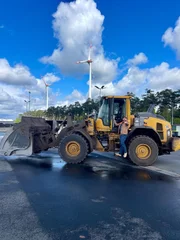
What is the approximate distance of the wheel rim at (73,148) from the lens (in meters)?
8.51

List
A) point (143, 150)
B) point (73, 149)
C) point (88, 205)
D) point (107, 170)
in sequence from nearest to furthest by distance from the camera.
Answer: point (88, 205) → point (107, 170) → point (143, 150) → point (73, 149)

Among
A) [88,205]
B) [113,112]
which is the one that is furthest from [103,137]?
[88,205]

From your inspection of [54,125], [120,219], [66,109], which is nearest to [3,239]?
[120,219]

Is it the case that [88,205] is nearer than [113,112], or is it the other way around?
[88,205]

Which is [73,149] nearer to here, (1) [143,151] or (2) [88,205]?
(1) [143,151]

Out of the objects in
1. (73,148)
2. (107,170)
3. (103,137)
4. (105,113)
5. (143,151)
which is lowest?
(107,170)

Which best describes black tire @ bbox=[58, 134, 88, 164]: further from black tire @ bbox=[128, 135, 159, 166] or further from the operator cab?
black tire @ bbox=[128, 135, 159, 166]

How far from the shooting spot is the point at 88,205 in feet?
13.9

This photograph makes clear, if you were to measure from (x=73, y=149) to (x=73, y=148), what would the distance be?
0.04m

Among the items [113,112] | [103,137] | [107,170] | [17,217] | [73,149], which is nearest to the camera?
[17,217]

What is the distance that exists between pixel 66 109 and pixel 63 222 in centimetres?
6438

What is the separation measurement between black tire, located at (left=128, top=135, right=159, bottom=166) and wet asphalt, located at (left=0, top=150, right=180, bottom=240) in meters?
1.20

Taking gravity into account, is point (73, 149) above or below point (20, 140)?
below

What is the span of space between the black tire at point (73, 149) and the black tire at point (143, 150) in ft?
6.00
